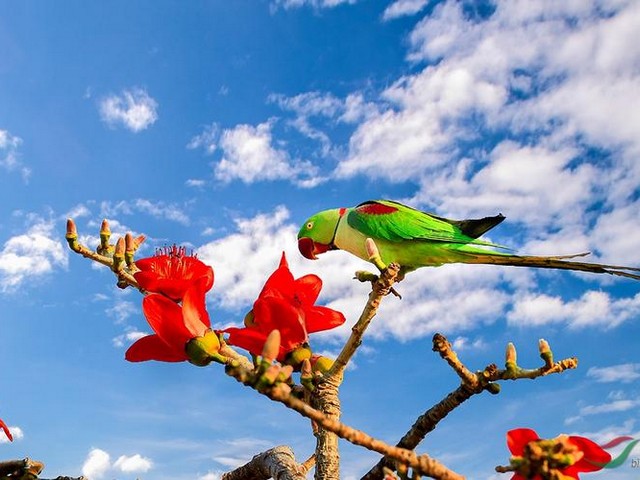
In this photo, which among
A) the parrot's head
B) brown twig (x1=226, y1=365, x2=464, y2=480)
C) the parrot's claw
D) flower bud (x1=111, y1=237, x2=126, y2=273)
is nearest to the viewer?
brown twig (x1=226, y1=365, x2=464, y2=480)

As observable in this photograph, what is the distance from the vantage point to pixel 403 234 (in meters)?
4.07

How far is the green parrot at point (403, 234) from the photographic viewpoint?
3.87m

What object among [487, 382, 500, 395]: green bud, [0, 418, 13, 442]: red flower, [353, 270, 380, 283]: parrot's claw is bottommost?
[0, 418, 13, 442]: red flower

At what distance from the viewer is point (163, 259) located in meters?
1.66

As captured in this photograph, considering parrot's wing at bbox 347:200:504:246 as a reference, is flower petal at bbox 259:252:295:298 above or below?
below

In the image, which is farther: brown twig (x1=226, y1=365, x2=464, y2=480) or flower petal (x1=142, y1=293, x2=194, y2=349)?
flower petal (x1=142, y1=293, x2=194, y2=349)

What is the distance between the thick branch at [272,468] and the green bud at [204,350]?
37 cm

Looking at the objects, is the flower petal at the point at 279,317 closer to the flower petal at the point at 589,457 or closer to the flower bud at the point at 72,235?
the flower petal at the point at 589,457

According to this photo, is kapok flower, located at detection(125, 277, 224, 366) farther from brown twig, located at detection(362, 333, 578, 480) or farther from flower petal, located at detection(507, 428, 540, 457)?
flower petal, located at detection(507, 428, 540, 457)

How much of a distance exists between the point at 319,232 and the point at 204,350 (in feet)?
10.3

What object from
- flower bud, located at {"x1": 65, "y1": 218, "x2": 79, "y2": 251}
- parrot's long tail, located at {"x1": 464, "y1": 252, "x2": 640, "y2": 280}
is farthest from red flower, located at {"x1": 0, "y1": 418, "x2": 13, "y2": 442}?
parrot's long tail, located at {"x1": 464, "y1": 252, "x2": 640, "y2": 280}

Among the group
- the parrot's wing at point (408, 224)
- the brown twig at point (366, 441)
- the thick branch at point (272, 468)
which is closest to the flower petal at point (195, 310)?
the thick branch at point (272, 468)

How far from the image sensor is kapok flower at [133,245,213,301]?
156cm

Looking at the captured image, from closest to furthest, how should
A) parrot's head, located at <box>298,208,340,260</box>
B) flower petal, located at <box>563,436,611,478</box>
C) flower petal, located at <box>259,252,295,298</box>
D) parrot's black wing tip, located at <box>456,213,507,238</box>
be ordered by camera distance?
flower petal, located at <box>563,436,611,478</box>, flower petal, located at <box>259,252,295,298</box>, parrot's black wing tip, located at <box>456,213,507,238</box>, parrot's head, located at <box>298,208,340,260</box>
